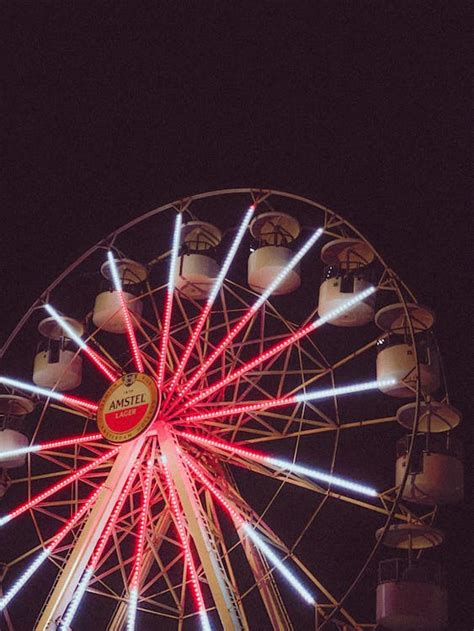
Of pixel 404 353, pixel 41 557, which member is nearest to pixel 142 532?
pixel 41 557

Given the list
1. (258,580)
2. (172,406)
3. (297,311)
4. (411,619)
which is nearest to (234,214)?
(297,311)

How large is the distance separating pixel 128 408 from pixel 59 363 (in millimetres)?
2283

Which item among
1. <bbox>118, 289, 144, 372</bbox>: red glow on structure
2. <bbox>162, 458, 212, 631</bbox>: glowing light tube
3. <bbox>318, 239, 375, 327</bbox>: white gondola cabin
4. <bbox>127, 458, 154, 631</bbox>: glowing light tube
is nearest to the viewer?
<bbox>162, 458, 212, 631</bbox>: glowing light tube

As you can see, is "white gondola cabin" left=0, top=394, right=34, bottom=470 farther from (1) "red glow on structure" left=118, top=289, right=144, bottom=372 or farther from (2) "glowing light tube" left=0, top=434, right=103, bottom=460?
(1) "red glow on structure" left=118, top=289, right=144, bottom=372

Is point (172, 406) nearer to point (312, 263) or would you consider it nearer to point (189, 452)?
point (189, 452)

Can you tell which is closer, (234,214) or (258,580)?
(258,580)

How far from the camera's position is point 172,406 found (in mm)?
11766

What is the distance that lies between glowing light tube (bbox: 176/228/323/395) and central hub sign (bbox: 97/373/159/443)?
0.47m

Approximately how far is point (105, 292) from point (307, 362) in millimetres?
4724

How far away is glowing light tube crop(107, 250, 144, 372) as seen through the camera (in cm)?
1237

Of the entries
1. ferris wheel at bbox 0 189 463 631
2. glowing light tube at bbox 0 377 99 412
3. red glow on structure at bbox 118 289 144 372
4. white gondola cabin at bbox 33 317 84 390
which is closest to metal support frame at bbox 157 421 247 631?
ferris wheel at bbox 0 189 463 631

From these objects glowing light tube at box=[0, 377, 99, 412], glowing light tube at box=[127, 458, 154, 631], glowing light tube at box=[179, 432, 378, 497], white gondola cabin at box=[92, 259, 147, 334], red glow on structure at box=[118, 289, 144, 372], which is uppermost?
white gondola cabin at box=[92, 259, 147, 334]

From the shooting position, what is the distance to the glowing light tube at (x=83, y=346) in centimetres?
1262

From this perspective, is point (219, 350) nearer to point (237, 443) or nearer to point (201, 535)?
point (237, 443)
